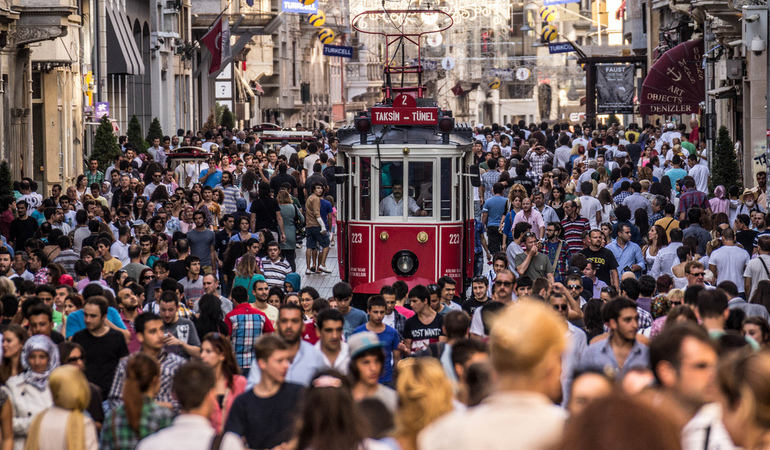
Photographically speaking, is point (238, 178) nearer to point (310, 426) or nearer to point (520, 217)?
point (520, 217)

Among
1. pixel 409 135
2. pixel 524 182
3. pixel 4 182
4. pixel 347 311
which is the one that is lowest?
pixel 347 311

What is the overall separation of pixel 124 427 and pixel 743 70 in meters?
23.2

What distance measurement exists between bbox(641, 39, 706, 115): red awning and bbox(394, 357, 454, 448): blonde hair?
93.5 feet

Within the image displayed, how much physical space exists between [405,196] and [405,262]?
775 mm

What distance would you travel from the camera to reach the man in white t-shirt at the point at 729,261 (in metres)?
13.4

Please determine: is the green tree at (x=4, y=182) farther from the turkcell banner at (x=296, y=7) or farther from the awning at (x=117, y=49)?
the turkcell banner at (x=296, y=7)

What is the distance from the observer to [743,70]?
27.7 meters

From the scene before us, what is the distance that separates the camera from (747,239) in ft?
49.6

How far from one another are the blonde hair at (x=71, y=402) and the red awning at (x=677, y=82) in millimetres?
27935

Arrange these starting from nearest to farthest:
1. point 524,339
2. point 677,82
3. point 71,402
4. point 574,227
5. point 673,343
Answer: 1. point 524,339
2. point 673,343
3. point 71,402
4. point 574,227
5. point 677,82

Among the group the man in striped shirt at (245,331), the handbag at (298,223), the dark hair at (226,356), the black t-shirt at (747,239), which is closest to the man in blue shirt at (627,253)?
the black t-shirt at (747,239)

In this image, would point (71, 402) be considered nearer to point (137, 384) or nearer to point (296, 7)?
point (137, 384)

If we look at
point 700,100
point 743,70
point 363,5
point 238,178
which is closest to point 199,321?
point 238,178

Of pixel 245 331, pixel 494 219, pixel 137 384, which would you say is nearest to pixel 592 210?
pixel 494 219
